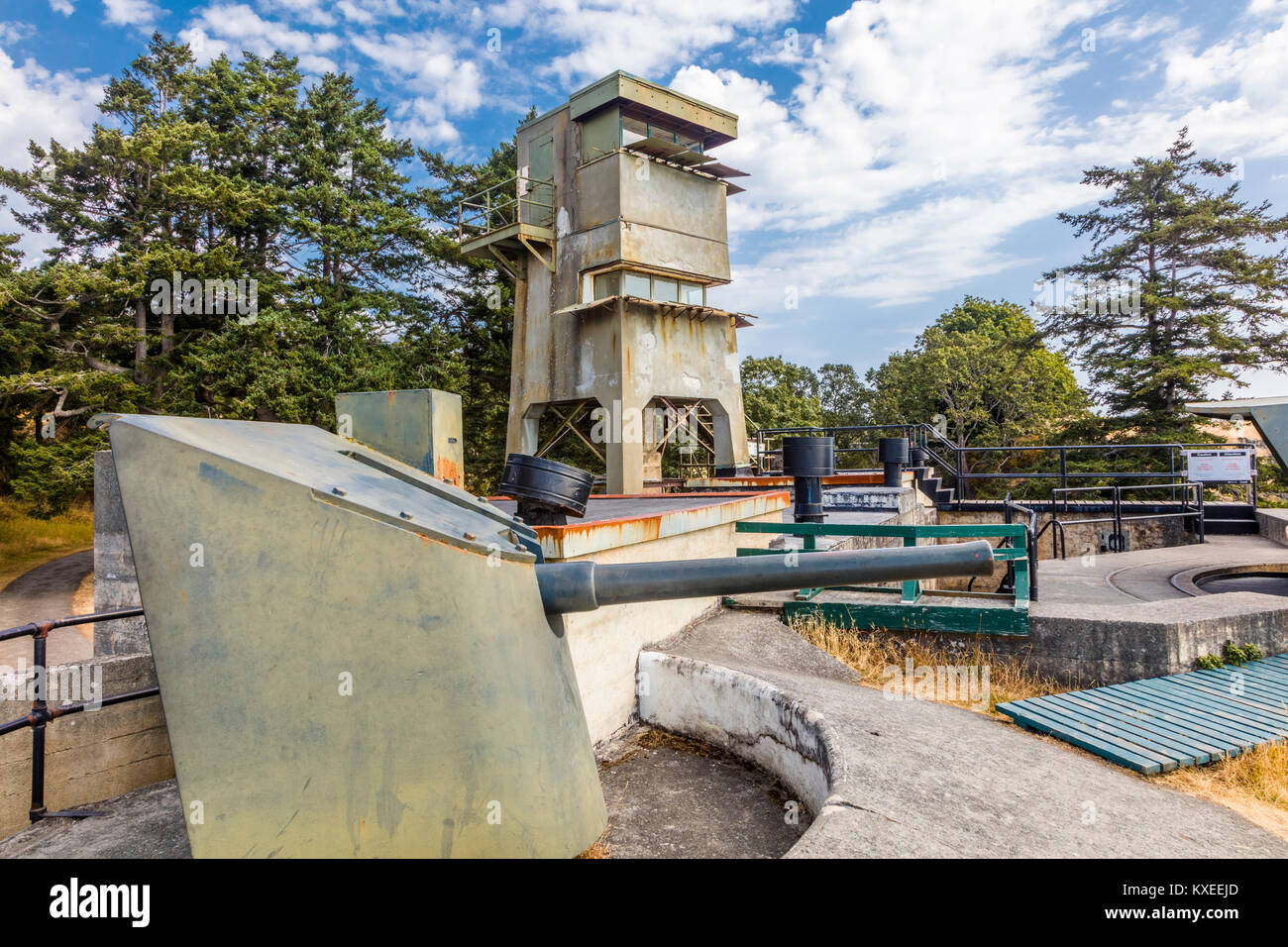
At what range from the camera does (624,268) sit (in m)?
14.3

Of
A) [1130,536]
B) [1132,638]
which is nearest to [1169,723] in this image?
[1132,638]

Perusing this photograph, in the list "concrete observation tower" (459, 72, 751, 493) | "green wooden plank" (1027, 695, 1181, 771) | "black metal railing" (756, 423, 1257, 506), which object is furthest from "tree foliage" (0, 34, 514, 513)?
"green wooden plank" (1027, 695, 1181, 771)

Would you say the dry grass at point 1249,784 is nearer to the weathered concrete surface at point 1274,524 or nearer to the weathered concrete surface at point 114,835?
the weathered concrete surface at point 114,835

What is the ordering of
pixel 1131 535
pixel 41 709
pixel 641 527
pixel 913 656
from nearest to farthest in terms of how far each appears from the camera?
pixel 41 709
pixel 641 527
pixel 913 656
pixel 1131 535

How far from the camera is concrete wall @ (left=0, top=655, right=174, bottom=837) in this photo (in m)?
3.29

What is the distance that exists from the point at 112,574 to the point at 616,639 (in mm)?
3429

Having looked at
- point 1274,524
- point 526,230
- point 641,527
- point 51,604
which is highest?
point 526,230

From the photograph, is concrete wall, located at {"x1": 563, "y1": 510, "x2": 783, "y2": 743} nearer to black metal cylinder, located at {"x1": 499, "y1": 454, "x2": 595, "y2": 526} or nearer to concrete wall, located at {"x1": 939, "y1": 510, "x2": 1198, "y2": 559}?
black metal cylinder, located at {"x1": 499, "y1": 454, "x2": 595, "y2": 526}

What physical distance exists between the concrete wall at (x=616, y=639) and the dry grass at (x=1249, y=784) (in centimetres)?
298

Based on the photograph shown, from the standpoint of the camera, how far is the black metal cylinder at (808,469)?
720cm

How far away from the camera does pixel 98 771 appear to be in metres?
3.66

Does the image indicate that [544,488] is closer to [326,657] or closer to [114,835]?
[326,657]
